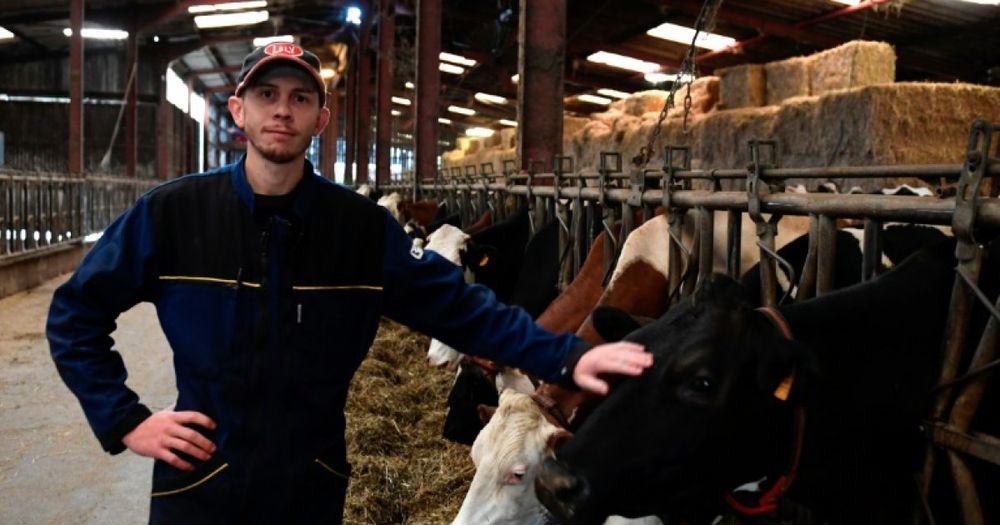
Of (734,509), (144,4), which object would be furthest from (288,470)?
(144,4)

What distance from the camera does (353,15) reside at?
25.1 m

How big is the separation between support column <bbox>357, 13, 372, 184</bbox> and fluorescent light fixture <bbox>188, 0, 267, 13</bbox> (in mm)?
2810

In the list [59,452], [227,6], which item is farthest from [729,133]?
[227,6]

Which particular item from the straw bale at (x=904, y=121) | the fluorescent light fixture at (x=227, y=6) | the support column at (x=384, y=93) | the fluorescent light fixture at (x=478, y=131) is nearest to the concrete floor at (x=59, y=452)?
the straw bale at (x=904, y=121)

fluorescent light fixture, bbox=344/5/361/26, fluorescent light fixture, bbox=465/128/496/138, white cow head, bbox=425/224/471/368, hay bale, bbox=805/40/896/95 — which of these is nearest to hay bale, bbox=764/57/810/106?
hay bale, bbox=805/40/896/95

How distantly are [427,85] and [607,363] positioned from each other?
1242cm

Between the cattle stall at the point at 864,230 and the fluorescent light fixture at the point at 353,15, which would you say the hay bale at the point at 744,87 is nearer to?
the cattle stall at the point at 864,230

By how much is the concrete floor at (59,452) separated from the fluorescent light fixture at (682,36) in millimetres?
11922

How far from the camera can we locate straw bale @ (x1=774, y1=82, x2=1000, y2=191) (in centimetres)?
813

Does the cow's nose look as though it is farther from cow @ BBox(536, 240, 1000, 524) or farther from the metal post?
the metal post

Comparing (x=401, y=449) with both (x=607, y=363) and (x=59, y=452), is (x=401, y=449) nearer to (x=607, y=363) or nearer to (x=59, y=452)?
(x=59, y=452)

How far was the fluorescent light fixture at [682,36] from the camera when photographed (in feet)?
56.5

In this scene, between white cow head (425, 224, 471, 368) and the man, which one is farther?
white cow head (425, 224, 471, 368)

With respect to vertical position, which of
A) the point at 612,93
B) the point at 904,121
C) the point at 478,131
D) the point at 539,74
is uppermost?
the point at 478,131
